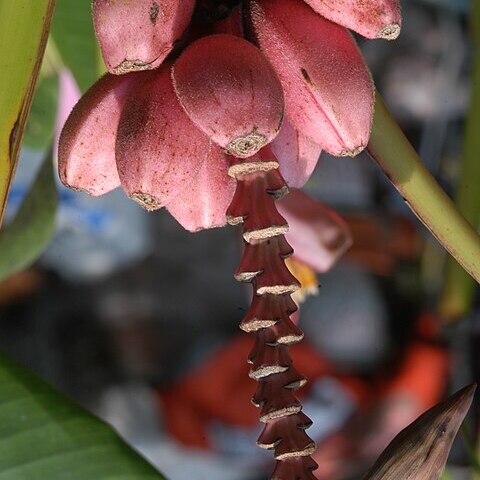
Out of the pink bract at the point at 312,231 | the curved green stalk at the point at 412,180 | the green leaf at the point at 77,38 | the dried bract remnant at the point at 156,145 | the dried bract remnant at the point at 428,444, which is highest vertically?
the green leaf at the point at 77,38

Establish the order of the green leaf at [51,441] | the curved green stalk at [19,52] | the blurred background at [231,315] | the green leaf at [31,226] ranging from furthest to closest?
the blurred background at [231,315]
the green leaf at [31,226]
the green leaf at [51,441]
the curved green stalk at [19,52]

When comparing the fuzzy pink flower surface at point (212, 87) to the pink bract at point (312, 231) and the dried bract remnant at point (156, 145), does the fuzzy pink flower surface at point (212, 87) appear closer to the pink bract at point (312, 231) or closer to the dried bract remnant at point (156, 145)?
the dried bract remnant at point (156, 145)

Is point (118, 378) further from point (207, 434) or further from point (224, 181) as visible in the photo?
point (224, 181)

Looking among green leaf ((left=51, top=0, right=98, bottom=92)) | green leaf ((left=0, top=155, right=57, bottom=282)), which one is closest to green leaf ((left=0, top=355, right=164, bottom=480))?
green leaf ((left=0, top=155, right=57, bottom=282))

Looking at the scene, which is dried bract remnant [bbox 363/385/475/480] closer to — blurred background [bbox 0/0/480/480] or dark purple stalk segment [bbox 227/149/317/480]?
dark purple stalk segment [bbox 227/149/317/480]

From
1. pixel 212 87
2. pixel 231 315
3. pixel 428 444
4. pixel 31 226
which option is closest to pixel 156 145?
pixel 212 87

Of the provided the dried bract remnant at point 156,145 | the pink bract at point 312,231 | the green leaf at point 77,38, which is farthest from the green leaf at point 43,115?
the dried bract remnant at point 156,145

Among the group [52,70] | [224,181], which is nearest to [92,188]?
[224,181]
